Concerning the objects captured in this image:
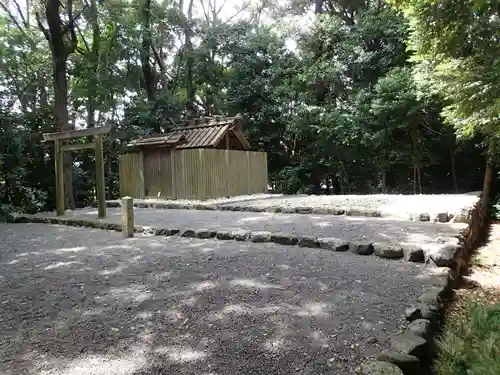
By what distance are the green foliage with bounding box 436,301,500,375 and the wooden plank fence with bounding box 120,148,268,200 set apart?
8418mm

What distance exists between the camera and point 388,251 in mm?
4043

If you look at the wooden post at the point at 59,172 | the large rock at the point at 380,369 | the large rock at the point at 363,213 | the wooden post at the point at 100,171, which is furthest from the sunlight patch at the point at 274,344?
the wooden post at the point at 59,172

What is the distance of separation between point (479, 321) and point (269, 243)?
8.15 ft

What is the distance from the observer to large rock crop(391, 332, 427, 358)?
211 cm

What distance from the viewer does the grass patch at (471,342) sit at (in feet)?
7.54

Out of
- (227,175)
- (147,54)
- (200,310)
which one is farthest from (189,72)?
(200,310)

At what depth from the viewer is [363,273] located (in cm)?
352

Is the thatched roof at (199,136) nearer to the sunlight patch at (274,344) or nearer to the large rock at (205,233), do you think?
the large rock at (205,233)

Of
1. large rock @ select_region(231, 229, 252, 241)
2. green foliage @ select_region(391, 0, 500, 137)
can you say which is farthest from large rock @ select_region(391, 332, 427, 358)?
green foliage @ select_region(391, 0, 500, 137)

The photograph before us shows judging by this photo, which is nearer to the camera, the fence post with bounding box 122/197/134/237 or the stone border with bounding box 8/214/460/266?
the stone border with bounding box 8/214/460/266

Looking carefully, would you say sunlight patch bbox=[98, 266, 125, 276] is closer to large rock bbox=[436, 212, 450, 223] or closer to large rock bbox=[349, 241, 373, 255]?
large rock bbox=[349, 241, 373, 255]

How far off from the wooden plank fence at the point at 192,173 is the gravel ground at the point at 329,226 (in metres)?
3.51

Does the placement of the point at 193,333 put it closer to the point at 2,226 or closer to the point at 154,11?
the point at 2,226

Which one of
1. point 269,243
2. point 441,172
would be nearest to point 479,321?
point 269,243
